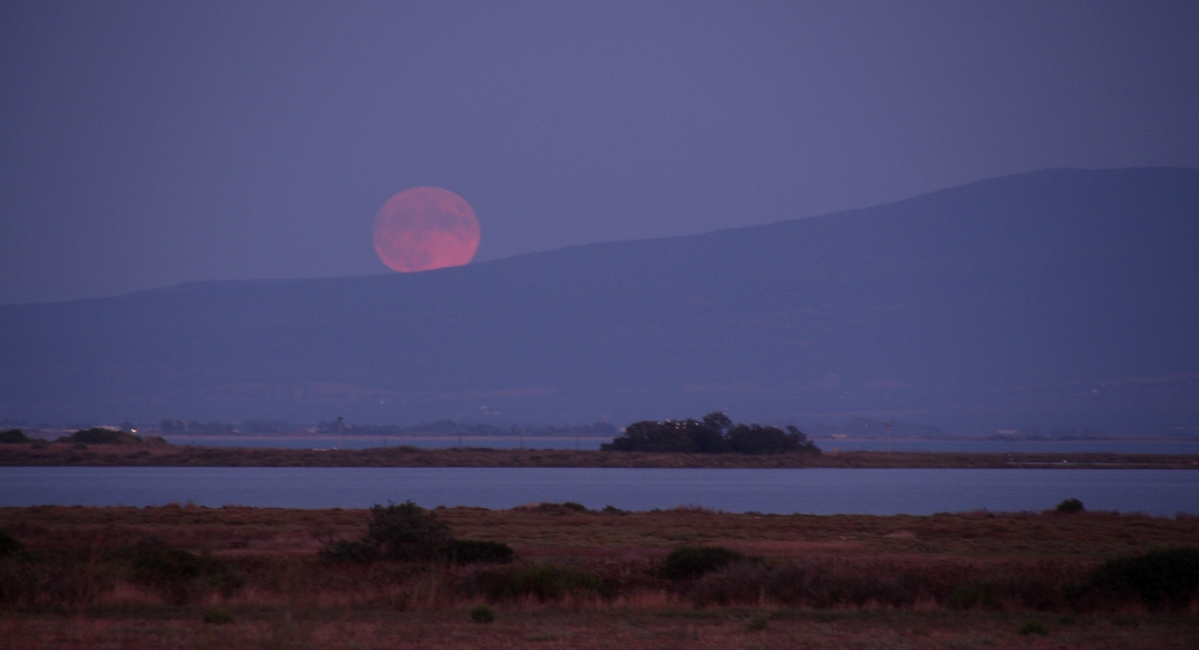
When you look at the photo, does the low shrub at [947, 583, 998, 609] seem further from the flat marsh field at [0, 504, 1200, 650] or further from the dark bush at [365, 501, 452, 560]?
the dark bush at [365, 501, 452, 560]

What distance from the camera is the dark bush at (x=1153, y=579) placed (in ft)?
50.5

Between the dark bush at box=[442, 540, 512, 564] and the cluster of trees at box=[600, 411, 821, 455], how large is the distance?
8350cm

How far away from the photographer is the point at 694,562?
17844 millimetres

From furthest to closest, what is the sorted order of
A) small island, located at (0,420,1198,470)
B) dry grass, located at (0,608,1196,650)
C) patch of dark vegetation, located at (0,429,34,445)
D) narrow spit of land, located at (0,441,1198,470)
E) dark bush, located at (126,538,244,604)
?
patch of dark vegetation, located at (0,429,34,445)
small island, located at (0,420,1198,470)
narrow spit of land, located at (0,441,1198,470)
dark bush, located at (126,538,244,604)
dry grass, located at (0,608,1196,650)

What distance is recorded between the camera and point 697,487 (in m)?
67.2

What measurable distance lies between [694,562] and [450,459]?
86418 mm

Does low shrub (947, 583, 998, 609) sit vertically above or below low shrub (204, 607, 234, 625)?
above

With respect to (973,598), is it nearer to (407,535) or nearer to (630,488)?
(407,535)

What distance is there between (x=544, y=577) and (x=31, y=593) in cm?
667

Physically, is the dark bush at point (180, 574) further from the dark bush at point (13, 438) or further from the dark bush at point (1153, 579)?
the dark bush at point (13, 438)

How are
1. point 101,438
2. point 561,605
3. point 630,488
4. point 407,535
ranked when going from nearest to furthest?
1. point 561,605
2. point 407,535
3. point 630,488
4. point 101,438

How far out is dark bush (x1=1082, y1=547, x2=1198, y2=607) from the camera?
50.5 ft

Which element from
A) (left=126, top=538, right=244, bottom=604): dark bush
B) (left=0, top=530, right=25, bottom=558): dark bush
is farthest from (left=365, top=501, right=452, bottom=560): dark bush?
(left=0, top=530, right=25, bottom=558): dark bush

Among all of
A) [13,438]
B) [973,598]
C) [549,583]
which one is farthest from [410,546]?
[13,438]
